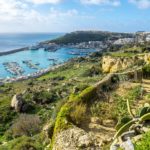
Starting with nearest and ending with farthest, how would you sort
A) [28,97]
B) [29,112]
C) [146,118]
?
[146,118] < [29,112] < [28,97]

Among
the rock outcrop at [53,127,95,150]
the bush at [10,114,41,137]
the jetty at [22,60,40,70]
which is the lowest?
the jetty at [22,60,40,70]

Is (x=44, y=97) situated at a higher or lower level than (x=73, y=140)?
lower

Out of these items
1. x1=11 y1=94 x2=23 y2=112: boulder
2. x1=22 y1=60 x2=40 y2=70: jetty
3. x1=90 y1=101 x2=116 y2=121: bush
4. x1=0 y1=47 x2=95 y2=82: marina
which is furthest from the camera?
x1=22 y1=60 x2=40 y2=70: jetty

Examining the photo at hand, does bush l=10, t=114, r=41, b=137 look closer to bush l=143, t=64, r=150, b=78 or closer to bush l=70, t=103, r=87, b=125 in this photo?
bush l=143, t=64, r=150, b=78

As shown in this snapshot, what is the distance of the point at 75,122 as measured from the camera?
1000cm

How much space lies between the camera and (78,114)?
33.2 ft

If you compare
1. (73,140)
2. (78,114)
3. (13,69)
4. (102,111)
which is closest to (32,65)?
(13,69)

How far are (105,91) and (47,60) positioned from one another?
434ft

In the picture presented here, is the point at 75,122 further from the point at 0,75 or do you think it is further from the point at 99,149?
the point at 0,75

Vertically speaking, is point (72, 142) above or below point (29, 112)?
above

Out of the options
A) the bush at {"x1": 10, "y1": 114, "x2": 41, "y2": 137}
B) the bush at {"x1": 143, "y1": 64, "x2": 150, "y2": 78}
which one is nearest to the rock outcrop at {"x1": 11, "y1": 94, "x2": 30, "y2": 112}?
the bush at {"x1": 10, "y1": 114, "x2": 41, "y2": 137}

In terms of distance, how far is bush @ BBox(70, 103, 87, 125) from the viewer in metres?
10.0

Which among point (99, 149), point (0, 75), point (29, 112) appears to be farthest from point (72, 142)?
point (0, 75)

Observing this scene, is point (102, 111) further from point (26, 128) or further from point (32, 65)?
point (32, 65)
